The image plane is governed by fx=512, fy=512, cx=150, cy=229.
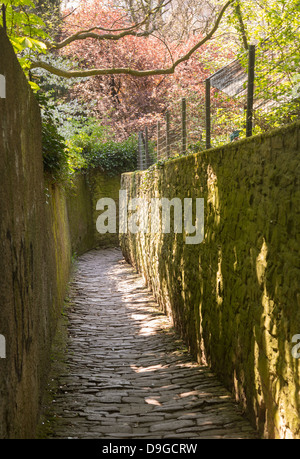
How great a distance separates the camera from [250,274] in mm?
4031

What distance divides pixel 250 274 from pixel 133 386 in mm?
1976

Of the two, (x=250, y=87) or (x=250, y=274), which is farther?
(x=250, y=87)

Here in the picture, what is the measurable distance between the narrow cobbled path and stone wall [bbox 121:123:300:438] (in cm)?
24

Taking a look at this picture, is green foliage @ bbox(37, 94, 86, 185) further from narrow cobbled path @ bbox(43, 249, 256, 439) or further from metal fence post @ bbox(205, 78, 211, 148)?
narrow cobbled path @ bbox(43, 249, 256, 439)

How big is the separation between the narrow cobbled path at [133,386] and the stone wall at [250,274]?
24cm

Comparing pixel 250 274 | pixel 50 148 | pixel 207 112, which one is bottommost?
pixel 250 274

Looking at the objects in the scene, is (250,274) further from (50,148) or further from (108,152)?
(108,152)

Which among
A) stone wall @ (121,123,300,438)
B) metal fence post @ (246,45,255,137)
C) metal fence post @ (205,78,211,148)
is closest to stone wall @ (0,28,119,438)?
stone wall @ (121,123,300,438)

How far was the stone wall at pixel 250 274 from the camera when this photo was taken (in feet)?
10.4

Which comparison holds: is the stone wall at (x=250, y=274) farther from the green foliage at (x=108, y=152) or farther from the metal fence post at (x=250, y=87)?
the green foliage at (x=108, y=152)

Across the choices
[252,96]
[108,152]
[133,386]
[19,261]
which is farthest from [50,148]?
[108,152]

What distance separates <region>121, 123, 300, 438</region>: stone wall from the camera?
10.4ft
